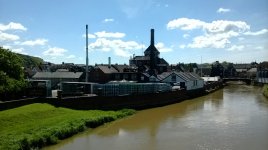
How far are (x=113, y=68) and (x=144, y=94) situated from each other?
1098 inches

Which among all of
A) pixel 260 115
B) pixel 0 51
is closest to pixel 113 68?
pixel 260 115

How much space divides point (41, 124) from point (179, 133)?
36.9 ft

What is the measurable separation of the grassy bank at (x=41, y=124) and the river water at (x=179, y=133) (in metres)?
0.74

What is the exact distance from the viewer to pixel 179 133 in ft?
104

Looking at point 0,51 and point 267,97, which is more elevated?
point 0,51

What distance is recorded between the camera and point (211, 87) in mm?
89750

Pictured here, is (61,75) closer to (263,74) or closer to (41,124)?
(41,124)

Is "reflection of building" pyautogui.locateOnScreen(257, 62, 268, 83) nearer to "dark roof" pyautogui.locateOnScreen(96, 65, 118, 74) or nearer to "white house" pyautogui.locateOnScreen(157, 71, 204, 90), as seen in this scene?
"white house" pyautogui.locateOnScreen(157, 71, 204, 90)

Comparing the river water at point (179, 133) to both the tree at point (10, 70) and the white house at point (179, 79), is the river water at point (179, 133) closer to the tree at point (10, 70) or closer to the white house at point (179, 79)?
the tree at point (10, 70)

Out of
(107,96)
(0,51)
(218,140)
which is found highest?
(0,51)

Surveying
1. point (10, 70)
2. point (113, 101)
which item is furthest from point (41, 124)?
point (113, 101)

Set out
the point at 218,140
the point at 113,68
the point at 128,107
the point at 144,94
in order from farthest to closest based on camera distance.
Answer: the point at 113,68 < the point at 144,94 < the point at 128,107 < the point at 218,140

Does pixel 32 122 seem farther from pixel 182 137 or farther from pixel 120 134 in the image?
pixel 182 137

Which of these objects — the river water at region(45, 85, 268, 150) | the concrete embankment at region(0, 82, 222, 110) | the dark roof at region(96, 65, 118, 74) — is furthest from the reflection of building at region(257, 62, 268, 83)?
the river water at region(45, 85, 268, 150)
